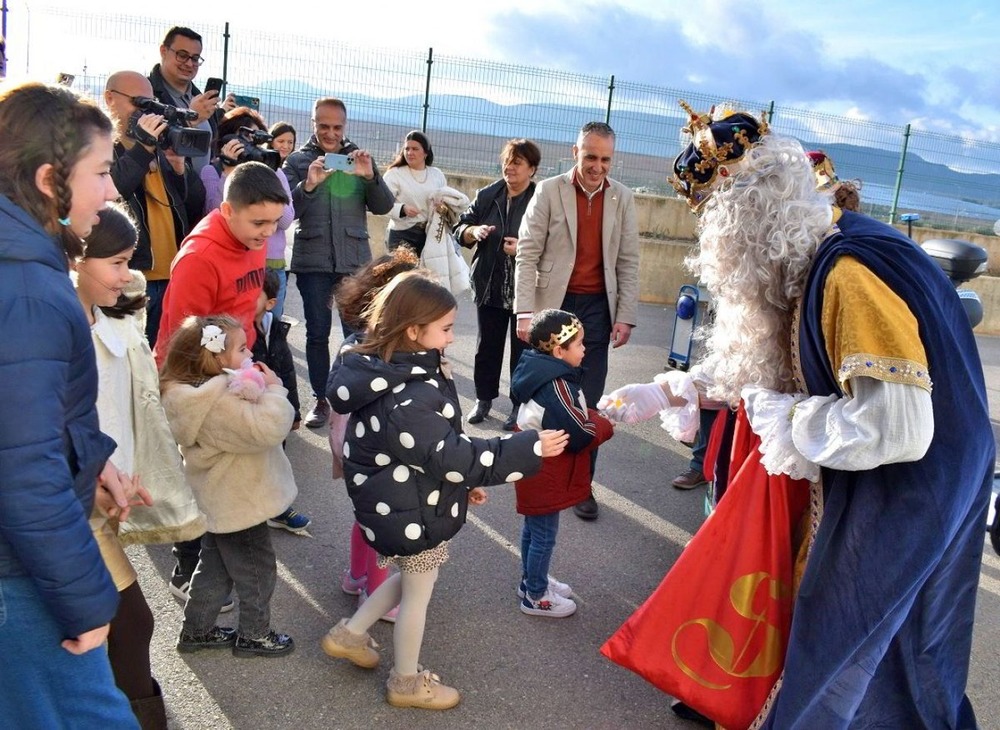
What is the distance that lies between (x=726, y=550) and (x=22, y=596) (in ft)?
5.99

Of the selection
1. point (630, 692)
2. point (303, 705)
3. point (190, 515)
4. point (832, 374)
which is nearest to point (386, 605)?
point (303, 705)

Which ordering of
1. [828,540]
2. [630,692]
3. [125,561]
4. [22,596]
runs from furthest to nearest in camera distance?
1. [630,692]
2. [828,540]
3. [125,561]
4. [22,596]

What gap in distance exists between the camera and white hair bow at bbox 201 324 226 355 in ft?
8.93

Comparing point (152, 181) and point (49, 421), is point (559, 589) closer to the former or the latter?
point (49, 421)

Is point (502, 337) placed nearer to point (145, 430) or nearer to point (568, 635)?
point (568, 635)

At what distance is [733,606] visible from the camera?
250cm

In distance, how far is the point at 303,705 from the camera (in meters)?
2.73

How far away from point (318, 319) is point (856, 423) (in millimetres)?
3774

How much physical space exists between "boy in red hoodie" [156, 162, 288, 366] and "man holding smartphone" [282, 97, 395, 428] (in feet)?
5.59

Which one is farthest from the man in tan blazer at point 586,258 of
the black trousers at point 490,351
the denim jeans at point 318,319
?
the denim jeans at point 318,319

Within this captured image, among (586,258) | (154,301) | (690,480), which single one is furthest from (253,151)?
(690,480)

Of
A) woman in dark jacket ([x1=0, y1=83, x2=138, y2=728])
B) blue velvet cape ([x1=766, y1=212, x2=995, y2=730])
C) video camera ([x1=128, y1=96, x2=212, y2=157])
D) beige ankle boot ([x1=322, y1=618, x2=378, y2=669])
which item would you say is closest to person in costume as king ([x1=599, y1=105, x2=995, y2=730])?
blue velvet cape ([x1=766, y1=212, x2=995, y2=730])

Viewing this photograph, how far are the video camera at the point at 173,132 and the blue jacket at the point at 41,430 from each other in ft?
8.69

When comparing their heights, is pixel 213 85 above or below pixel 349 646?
above
